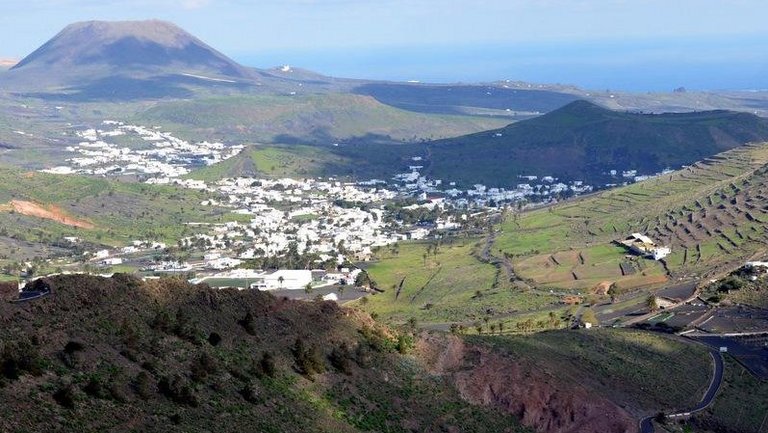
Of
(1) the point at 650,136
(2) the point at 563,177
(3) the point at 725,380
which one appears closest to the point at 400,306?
(3) the point at 725,380

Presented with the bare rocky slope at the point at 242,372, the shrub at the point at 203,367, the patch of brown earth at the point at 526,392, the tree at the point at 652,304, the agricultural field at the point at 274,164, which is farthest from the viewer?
the agricultural field at the point at 274,164

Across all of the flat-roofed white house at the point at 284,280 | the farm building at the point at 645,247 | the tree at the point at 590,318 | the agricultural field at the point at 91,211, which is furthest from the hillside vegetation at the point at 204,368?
the agricultural field at the point at 91,211

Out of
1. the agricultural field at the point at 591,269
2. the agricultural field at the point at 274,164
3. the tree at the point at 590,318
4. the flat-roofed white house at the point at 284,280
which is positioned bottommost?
the agricultural field at the point at 274,164

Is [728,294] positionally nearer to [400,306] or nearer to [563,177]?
[400,306]

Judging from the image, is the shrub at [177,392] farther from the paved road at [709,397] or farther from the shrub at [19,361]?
the paved road at [709,397]

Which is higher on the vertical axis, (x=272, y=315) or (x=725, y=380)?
(x=272, y=315)

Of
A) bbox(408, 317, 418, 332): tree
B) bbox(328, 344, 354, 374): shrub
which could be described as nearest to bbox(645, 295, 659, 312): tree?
bbox(408, 317, 418, 332): tree

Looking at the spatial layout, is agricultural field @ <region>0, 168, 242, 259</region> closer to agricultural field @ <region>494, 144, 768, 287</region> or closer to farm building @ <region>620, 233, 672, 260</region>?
agricultural field @ <region>494, 144, 768, 287</region>

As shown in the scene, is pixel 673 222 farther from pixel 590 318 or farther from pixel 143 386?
pixel 143 386
